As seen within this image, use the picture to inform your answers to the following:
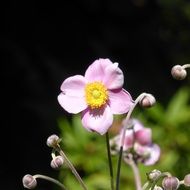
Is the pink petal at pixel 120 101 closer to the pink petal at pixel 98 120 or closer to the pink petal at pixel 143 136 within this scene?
the pink petal at pixel 98 120

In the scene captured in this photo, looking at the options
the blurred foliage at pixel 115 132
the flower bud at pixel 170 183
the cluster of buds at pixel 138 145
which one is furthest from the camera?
the blurred foliage at pixel 115 132

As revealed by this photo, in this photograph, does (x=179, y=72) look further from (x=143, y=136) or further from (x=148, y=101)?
(x=143, y=136)

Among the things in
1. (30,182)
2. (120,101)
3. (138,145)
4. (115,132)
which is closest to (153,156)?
(138,145)

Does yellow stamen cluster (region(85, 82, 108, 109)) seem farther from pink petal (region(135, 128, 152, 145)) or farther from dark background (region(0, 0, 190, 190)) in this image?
dark background (region(0, 0, 190, 190))

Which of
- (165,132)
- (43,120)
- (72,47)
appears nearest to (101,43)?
(72,47)

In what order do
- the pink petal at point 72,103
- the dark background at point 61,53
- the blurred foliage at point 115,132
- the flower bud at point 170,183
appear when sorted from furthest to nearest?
the dark background at point 61,53
the blurred foliage at point 115,132
the pink petal at point 72,103
the flower bud at point 170,183

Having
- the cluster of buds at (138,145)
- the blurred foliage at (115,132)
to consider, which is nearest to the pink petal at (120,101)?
the cluster of buds at (138,145)

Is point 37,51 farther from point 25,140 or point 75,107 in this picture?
point 75,107
